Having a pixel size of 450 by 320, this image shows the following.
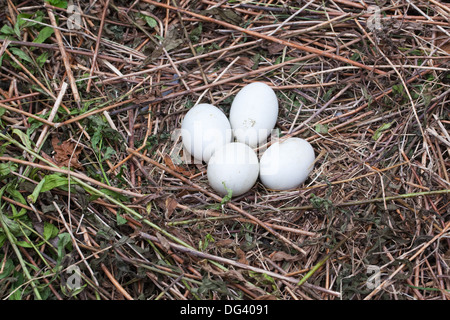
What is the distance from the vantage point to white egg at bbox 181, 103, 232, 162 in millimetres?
1657

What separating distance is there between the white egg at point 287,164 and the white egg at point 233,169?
45 mm

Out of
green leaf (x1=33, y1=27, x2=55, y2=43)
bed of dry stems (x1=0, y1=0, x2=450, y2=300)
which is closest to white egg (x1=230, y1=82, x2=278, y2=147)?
bed of dry stems (x1=0, y1=0, x2=450, y2=300)

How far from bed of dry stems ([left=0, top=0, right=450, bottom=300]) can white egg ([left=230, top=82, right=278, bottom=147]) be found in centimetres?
13

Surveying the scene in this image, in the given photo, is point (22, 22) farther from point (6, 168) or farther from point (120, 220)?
point (120, 220)

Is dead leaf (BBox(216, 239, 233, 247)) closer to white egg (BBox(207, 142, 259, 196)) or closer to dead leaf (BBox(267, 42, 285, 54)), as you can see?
white egg (BBox(207, 142, 259, 196))

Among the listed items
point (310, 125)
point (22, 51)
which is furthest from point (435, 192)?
point (22, 51)

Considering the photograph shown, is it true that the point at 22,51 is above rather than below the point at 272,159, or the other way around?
above

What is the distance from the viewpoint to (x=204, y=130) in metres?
1.65

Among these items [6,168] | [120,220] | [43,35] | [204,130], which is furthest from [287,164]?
[43,35]

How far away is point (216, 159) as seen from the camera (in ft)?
5.30
